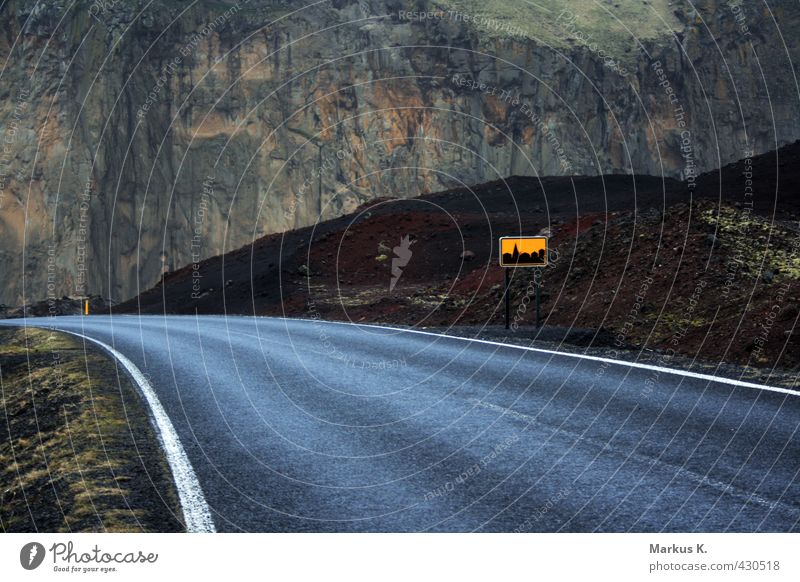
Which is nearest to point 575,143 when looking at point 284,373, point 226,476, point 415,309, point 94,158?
point 94,158

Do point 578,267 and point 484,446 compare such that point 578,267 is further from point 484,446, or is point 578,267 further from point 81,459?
point 81,459

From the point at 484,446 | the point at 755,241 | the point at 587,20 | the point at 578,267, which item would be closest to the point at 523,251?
the point at 755,241

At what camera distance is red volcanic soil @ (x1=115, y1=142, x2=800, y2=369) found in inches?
757

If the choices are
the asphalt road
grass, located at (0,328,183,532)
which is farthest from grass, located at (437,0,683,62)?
the asphalt road

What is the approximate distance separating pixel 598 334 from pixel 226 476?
11.7 meters

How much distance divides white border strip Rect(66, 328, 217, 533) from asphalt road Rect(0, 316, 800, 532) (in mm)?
91

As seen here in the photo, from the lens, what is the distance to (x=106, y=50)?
82750 mm

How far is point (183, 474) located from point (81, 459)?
1.44 m

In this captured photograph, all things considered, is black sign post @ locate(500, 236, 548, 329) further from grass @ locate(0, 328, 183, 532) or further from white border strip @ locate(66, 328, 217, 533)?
white border strip @ locate(66, 328, 217, 533)

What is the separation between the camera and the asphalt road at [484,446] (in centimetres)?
597

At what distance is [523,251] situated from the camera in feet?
60.6

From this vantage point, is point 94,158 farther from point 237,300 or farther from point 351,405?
point 351,405

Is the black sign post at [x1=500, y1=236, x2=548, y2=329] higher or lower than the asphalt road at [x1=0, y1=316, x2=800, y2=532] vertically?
higher

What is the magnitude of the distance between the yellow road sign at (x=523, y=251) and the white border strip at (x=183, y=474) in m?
8.77
